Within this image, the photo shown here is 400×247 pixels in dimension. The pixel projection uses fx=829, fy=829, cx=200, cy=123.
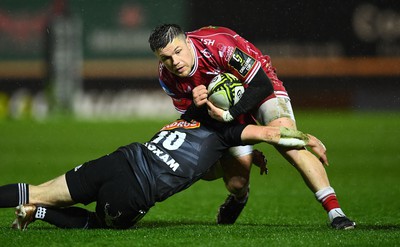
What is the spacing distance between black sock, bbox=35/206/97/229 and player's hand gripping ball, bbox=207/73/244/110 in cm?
117

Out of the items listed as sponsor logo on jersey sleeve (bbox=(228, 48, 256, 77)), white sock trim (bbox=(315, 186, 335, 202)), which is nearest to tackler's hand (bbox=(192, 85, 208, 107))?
sponsor logo on jersey sleeve (bbox=(228, 48, 256, 77))

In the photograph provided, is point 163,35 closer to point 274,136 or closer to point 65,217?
point 274,136

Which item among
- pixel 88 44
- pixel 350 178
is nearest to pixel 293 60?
pixel 88 44

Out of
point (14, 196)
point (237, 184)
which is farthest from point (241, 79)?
point (14, 196)

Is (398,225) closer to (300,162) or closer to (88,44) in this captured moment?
(300,162)

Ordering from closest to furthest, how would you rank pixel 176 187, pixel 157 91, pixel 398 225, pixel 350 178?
pixel 176 187 < pixel 398 225 < pixel 350 178 < pixel 157 91

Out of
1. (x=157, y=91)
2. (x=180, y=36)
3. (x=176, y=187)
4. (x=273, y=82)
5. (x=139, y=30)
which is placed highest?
(x=180, y=36)

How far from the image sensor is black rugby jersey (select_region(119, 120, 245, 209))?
5477 millimetres

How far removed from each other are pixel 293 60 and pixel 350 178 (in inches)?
375

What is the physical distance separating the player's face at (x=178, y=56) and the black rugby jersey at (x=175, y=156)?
0.39 metres

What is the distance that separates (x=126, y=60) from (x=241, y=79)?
1464cm

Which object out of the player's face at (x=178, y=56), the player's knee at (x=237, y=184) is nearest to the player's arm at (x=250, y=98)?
the player's face at (x=178, y=56)

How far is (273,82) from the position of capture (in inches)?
246

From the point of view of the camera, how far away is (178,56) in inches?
224
